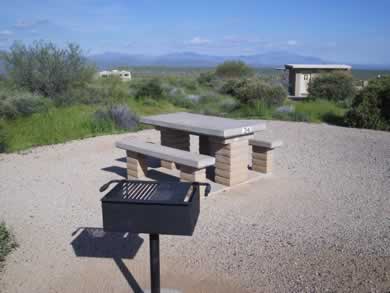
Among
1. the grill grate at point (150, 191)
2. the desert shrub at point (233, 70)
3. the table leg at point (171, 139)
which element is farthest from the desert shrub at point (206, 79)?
the grill grate at point (150, 191)

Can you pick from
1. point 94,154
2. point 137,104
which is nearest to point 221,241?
point 94,154

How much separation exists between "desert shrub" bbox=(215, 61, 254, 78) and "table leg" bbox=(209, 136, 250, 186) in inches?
955

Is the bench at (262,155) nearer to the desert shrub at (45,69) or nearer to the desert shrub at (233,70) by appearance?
the desert shrub at (45,69)

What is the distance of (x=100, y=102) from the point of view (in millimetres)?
12914

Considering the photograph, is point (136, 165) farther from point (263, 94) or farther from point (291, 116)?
point (263, 94)

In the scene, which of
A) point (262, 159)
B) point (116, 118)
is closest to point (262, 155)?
point (262, 159)

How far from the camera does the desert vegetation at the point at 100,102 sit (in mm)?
9391

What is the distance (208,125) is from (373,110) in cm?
631

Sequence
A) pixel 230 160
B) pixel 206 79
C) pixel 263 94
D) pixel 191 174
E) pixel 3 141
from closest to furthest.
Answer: pixel 191 174
pixel 230 160
pixel 3 141
pixel 263 94
pixel 206 79

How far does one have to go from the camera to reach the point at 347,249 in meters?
3.31

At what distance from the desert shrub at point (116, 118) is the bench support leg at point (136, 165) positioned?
4171mm

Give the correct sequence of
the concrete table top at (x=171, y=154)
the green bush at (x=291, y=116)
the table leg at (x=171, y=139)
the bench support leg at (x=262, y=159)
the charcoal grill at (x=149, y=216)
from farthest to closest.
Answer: the green bush at (x=291, y=116), the table leg at (x=171, y=139), the bench support leg at (x=262, y=159), the concrete table top at (x=171, y=154), the charcoal grill at (x=149, y=216)

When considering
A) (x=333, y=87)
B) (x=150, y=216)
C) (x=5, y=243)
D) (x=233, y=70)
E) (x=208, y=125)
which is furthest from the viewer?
(x=233, y=70)

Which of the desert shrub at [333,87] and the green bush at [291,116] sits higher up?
the desert shrub at [333,87]
